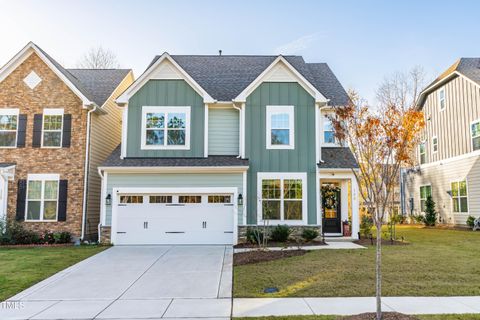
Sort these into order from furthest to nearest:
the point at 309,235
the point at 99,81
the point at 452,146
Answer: the point at 452,146 → the point at 99,81 → the point at 309,235

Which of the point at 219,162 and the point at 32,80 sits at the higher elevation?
the point at 32,80

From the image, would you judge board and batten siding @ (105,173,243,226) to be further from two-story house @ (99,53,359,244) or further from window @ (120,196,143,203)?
window @ (120,196,143,203)

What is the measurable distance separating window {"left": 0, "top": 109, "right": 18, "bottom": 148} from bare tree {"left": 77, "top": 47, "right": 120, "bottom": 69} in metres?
17.1

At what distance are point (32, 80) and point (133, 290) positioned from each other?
468 inches

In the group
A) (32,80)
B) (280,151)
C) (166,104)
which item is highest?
(32,80)

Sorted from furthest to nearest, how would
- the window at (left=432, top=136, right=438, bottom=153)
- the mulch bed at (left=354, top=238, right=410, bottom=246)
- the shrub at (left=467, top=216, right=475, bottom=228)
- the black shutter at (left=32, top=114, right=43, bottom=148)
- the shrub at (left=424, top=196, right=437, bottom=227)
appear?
the window at (left=432, top=136, right=438, bottom=153), the shrub at (left=424, top=196, right=437, bottom=227), the shrub at (left=467, top=216, right=475, bottom=228), the black shutter at (left=32, top=114, right=43, bottom=148), the mulch bed at (left=354, top=238, right=410, bottom=246)

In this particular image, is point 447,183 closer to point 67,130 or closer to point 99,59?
point 67,130

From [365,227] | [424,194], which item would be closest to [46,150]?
[365,227]

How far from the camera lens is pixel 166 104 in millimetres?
15117

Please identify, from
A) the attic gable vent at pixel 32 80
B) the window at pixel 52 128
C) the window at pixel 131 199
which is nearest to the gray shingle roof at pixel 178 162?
the window at pixel 131 199

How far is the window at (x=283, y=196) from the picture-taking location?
1423 centimetres

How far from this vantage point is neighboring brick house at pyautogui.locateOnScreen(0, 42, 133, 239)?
1462cm

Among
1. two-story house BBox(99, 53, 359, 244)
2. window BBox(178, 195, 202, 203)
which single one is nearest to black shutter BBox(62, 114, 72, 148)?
two-story house BBox(99, 53, 359, 244)

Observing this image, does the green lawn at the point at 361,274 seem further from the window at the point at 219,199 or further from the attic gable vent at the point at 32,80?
the attic gable vent at the point at 32,80
